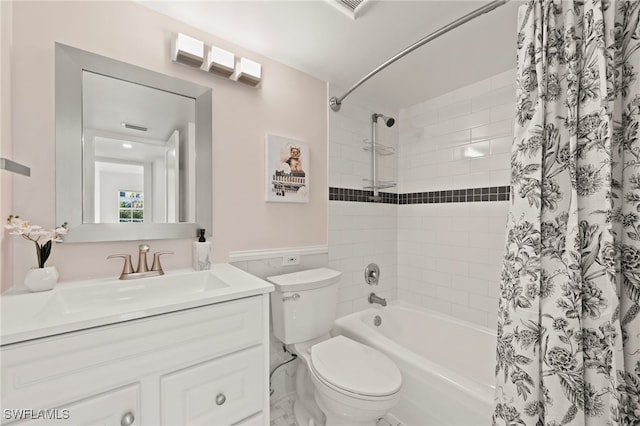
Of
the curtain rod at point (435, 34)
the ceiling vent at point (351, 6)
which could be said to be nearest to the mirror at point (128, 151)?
the ceiling vent at point (351, 6)

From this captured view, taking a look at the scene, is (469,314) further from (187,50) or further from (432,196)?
(187,50)

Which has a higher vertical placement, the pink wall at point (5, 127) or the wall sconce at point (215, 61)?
the wall sconce at point (215, 61)

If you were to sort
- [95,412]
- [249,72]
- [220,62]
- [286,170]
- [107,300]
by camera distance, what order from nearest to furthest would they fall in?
[95,412] → [107,300] → [220,62] → [249,72] → [286,170]

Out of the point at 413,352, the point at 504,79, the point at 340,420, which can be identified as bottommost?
the point at 340,420

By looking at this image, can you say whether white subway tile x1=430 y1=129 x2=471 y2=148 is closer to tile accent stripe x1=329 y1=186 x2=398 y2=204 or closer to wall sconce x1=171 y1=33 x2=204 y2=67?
tile accent stripe x1=329 y1=186 x2=398 y2=204

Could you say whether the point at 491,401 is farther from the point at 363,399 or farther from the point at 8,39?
the point at 8,39

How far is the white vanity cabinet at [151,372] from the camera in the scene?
73 centimetres

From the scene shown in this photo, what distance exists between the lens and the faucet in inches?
49.8

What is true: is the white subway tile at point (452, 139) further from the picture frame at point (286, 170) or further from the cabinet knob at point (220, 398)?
the cabinet knob at point (220, 398)

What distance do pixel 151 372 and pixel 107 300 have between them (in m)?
0.46

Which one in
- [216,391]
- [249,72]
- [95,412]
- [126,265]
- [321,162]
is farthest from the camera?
[321,162]

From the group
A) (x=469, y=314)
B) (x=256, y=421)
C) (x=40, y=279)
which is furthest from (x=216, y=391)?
(x=469, y=314)

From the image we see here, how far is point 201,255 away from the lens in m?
1.43

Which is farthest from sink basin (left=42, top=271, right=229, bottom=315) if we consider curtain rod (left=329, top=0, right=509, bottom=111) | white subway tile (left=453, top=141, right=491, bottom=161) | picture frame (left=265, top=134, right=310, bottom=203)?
white subway tile (left=453, top=141, right=491, bottom=161)
